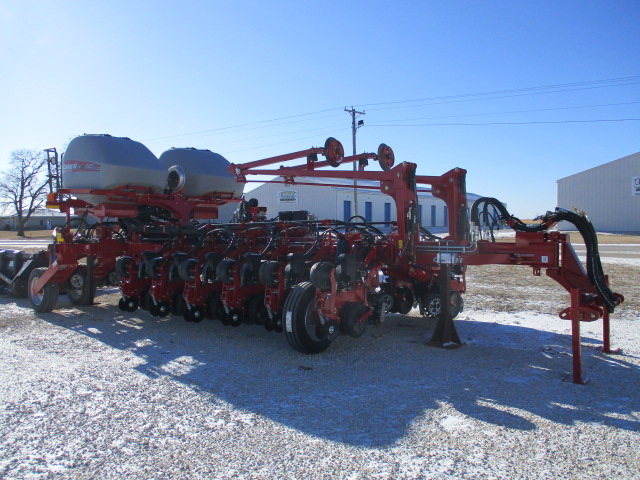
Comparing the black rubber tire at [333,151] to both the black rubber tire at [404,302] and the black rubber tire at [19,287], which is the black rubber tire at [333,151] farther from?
the black rubber tire at [19,287]

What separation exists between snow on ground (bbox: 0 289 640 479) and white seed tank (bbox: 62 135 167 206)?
2.65m

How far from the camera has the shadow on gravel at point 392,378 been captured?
13.0 feet

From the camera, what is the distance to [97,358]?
228 inches

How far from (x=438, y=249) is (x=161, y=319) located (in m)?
4.50

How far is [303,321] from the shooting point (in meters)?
5.68

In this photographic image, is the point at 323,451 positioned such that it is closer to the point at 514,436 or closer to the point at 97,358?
the point at 514,436

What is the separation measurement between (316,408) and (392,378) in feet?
3.44

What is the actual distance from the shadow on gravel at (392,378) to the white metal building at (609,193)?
39.3 meters

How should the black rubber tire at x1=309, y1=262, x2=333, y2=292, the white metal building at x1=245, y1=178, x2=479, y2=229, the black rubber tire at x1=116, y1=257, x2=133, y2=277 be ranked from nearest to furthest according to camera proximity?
the black rubber tire at x1=309, y1=262, x2=333, y2=292 < the black rubber tire at x1=116, y1=257, x2=133, y2=277 < the white metal building at x1=245, y1=178, x2=479, y2=229

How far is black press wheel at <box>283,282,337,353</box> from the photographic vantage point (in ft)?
18.6

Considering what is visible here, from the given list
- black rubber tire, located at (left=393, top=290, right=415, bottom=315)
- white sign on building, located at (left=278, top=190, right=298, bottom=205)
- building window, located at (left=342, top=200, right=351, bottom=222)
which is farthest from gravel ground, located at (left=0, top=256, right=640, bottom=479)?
building window, located at (left=342, top=200, right=351, bottom=222)

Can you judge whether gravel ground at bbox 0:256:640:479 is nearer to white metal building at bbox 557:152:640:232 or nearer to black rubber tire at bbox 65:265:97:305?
black rubber tire at bbox 65:265:97:305

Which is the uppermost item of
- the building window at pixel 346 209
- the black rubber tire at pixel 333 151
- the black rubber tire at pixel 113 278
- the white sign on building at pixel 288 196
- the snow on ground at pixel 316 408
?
the white sign on building at pixel 288 196

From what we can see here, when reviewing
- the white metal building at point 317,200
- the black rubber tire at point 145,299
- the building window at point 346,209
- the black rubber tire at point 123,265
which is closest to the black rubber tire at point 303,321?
the black rubber tire at point 145,299
